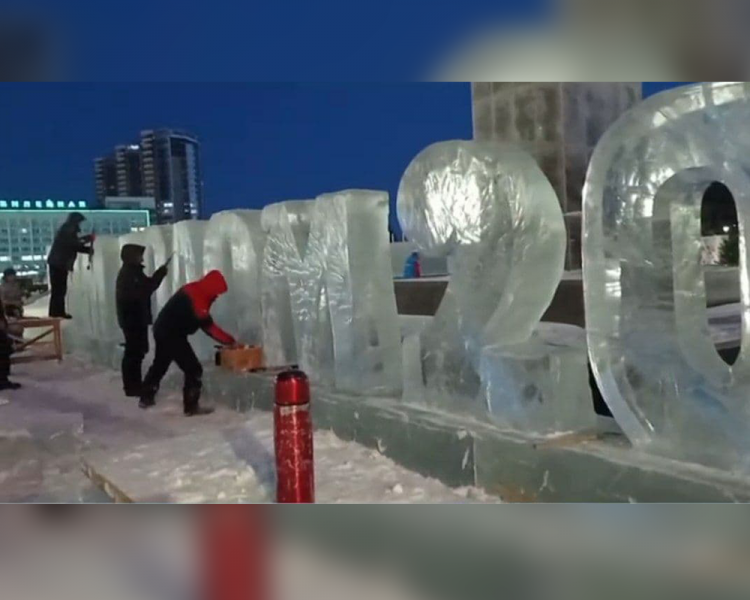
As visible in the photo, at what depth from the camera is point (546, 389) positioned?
3809 millimetres

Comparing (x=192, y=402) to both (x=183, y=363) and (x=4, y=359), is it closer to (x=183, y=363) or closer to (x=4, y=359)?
(x=183, y=363)

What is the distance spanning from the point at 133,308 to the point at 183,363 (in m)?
1.33

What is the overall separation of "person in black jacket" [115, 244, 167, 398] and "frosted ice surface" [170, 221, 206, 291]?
0.26 metres

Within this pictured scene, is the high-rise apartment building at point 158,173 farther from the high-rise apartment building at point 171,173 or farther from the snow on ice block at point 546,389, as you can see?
the snow on ice block at point 546,389

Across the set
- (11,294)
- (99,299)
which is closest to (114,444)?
(99,299)

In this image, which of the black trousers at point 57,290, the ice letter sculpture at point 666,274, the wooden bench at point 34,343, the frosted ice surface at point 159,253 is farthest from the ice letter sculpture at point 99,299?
the ice letter sculpture at point 666,274

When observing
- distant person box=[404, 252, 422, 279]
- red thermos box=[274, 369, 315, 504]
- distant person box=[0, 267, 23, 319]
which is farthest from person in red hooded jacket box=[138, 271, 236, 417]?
distant person box=[404, 252, 422, 279]

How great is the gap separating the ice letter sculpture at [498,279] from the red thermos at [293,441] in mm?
917

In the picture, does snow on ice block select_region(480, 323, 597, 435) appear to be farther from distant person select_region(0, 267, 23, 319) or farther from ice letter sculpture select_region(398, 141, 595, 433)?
distant person select_region(0, 267, 23, 319)

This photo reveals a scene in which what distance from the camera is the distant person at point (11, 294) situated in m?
10.7

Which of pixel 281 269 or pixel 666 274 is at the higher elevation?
pixel 281 269

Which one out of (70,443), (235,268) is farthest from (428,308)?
(70,443)

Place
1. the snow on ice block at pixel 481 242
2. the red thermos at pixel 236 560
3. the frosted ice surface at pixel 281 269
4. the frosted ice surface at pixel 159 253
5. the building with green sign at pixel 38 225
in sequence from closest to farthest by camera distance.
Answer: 1. the red thermos at pixel 236 560
2. the snow on ice block at pixel 481 242
3. the frosted ice surface at pixel 281 269
4. the frosted ice surface at pixel 159 253
5. the building with green sign at pixel 38 225

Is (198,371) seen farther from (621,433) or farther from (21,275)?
(21,275)
